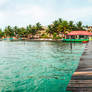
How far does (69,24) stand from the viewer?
79625 mm

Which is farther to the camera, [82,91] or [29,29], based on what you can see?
[29,29]

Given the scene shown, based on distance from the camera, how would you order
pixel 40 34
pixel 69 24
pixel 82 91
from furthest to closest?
pixel 40 34
pixel 69 24
pixel 82 91

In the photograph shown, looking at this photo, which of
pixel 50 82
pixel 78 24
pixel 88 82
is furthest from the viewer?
pixel 78 24

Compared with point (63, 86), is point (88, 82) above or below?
above

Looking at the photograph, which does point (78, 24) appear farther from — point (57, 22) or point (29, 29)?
point (29, 29)

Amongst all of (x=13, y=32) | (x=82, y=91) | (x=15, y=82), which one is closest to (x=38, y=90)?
(x=15, y=82)

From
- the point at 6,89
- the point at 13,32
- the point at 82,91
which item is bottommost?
the point at 6,89

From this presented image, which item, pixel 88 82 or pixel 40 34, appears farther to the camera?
pixel 40 34

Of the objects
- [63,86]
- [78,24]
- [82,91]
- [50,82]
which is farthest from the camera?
[78,24]

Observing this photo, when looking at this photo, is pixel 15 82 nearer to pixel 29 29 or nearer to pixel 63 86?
pixel 63 86

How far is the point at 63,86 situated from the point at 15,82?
3.50m

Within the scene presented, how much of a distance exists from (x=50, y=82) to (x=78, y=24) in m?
85.4

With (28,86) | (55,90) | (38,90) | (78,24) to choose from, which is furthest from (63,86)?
(78,24)

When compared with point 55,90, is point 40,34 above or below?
above
